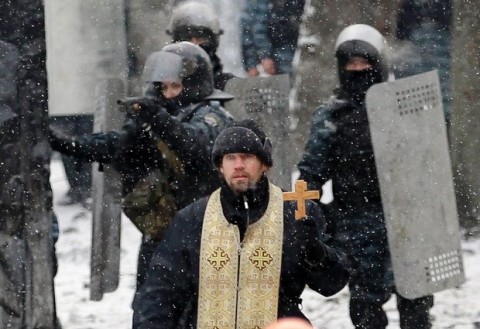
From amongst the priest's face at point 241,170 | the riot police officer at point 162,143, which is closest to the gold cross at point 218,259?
the priest's face at point 241,170

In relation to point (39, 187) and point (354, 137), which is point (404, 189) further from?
point (39, 187)

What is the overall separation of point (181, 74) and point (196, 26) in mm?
1578

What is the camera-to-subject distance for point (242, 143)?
22.0 feet

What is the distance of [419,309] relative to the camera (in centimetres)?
923

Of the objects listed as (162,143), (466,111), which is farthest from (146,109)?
(466,111)

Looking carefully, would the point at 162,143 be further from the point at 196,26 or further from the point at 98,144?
the point at 196,26

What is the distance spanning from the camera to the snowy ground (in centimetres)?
1015

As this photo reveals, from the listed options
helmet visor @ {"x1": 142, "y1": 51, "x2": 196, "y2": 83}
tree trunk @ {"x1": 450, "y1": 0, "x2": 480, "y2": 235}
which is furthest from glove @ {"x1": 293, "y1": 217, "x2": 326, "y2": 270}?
tree trunk @ {"x1": 450, "y1": 0, "x2": 480, "y2": 235}

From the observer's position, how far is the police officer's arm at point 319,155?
9008mm

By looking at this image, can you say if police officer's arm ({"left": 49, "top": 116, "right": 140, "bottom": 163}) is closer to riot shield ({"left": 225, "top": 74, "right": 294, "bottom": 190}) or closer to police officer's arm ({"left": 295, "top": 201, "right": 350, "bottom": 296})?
riot shield ({"left": 225, "top": 74, "right": 294, "bottom": 190})

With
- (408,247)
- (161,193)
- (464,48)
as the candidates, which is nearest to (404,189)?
(408,247)

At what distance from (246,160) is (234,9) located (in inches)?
248

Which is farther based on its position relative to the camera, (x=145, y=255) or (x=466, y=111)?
(x=466, y=111)

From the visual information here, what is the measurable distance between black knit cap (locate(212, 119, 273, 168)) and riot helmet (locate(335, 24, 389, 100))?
7.86 ft
